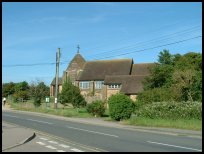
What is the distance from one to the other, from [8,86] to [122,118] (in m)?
78.4

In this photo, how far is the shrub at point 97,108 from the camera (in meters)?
42.0

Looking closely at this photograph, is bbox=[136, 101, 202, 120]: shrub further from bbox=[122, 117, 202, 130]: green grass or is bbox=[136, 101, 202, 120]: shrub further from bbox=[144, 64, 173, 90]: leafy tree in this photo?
bbox=[144, 64, 173, 90]: leafy tree

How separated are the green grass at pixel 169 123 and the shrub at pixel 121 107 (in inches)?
104

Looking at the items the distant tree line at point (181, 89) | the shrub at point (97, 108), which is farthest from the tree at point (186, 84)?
the shrub at point (97, 108)

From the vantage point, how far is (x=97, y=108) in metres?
42.1

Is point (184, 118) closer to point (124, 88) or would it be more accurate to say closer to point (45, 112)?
point (45, 112)

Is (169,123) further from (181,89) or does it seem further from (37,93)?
(37,93)

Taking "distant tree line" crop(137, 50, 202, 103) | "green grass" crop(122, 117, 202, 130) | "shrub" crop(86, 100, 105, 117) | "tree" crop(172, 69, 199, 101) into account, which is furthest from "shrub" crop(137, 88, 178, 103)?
"green grass" crop(122, 117, 202, 130)

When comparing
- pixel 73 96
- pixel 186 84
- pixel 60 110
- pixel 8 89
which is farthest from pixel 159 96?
pixel 8 89

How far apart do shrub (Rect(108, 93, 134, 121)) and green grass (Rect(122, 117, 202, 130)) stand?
264cm

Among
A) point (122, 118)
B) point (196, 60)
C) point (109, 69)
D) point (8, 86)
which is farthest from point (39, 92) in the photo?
point (8, 86)

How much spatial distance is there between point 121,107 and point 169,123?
7121 mm

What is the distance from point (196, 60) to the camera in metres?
51.0

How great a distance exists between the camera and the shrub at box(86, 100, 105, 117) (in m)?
42.0
